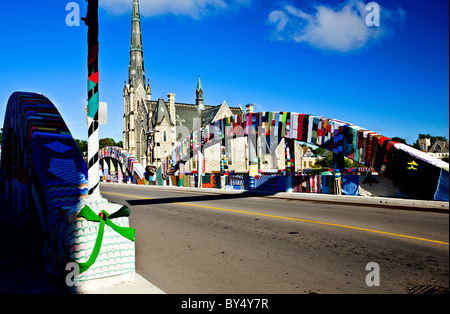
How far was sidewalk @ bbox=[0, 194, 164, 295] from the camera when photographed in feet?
13.5

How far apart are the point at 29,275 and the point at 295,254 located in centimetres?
448

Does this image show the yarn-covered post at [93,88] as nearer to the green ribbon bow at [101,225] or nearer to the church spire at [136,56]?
the green ribbon bow at [101,225]

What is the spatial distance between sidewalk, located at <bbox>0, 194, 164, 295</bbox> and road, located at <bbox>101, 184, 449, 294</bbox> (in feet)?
1.36

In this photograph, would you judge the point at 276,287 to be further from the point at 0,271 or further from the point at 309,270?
the point at 0,271

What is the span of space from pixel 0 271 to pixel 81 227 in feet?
6.84

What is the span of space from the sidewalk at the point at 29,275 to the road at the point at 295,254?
41 cm

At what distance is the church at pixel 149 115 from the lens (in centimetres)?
6384

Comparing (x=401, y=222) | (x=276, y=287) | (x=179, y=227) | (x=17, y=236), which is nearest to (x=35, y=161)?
(x=17, y=236)

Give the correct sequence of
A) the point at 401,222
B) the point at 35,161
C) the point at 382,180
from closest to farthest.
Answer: the point at 35,161 → the point at 401,222 → the point at 382,180

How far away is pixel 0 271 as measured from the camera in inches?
195
